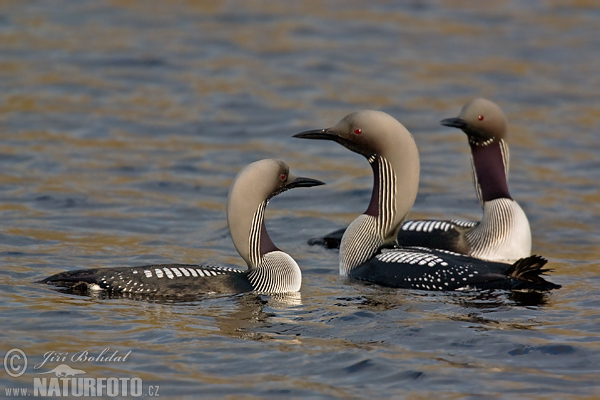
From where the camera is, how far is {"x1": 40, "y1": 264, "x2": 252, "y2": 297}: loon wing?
607 centimetres

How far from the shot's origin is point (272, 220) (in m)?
8.96

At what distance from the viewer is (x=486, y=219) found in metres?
7.73

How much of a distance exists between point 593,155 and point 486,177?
3.56 meters

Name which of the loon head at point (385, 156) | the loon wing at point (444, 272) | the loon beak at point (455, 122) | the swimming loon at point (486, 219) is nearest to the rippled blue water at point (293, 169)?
the loon wing at point (444, 272)

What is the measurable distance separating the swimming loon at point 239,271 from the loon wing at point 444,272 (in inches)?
25.0

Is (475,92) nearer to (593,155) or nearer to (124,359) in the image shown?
(593,155)

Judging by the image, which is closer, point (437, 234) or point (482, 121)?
point (437, 234)

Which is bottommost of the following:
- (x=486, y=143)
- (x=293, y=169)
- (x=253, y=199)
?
(x=253, y=199)

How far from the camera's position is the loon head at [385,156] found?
7.18 meters

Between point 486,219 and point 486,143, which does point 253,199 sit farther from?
point 486,143

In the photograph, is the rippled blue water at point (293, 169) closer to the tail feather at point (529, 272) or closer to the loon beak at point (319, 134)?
the tail feather at point (529, 272)

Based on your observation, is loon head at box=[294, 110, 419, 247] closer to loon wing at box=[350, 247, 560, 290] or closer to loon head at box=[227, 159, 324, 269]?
loon wing at box=[350, 247, 560, 290]

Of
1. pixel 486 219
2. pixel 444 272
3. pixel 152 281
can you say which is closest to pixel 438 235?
pixel 486 219

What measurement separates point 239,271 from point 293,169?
13.0 ft
